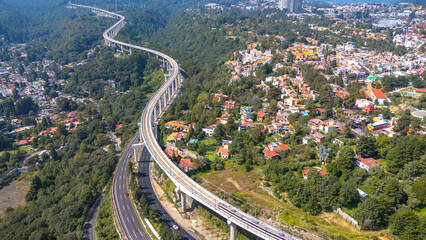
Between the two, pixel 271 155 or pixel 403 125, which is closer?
pixel 271 155

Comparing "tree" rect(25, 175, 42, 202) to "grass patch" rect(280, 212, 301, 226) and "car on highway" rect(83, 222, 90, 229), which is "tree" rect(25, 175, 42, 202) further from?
"grass patch" rect(280, 212, 301, 226)

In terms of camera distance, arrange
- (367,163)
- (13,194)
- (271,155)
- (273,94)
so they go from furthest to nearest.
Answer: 1. (273,94)
2. (13,194)
3. (271,155)
4. (367,163)

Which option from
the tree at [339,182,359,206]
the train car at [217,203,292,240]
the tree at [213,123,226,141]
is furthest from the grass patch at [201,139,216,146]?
the tree at [339,182,359,206]

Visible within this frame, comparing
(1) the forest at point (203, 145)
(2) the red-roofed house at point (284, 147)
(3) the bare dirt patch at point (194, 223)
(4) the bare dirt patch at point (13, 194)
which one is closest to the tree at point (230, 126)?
(1) the forest at point (203, 145)

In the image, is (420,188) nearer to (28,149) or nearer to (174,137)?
(174,137)

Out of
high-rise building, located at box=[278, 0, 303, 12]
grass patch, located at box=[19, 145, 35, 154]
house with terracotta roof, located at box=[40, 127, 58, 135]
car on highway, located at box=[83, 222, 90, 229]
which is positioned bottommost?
grass patch, located at box=[19, 145, 35, 154]

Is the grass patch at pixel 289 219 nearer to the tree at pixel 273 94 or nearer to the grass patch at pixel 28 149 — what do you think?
the tree at pixel 273 94

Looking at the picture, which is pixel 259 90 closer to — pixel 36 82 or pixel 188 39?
pixel 188 39

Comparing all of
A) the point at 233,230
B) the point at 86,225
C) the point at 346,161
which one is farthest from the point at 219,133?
the point at 86,225
